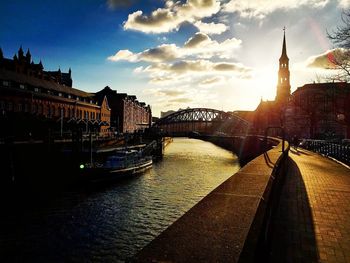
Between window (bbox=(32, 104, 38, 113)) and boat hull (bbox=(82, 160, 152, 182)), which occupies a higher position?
window (bbox=(32, 104, 38, 113))

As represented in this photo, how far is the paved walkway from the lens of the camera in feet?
20.3

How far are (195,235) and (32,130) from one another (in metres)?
47.5

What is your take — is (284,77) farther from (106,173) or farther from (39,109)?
(106,173)

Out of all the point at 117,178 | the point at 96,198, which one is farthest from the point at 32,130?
→ the point at 96,198

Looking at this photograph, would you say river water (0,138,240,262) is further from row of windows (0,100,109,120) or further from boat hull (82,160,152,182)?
row of windows (0,100,109,120)

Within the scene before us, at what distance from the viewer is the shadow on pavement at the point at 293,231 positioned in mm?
6107

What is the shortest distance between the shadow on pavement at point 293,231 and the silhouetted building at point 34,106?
1193 inches

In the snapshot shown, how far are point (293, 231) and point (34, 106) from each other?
182 feet

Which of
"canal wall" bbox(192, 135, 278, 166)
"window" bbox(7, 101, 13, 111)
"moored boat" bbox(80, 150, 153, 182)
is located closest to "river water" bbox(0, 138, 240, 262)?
"moored boat" bbox(80, 150, 153, 182)

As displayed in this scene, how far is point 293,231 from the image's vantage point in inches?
295

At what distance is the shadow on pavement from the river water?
8286mm

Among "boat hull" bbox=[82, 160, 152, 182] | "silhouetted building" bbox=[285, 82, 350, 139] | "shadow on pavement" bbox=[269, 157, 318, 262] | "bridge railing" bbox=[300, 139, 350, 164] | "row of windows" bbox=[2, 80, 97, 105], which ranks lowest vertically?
"boat hull" bbox=[82, 160, 152, 182]

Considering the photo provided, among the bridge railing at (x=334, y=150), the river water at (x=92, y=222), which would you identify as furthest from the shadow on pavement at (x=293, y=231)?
the bridge railing at (x=334, y=150)

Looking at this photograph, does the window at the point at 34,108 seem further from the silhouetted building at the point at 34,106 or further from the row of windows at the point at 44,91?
the row of windows at the point at 44,91
